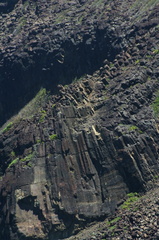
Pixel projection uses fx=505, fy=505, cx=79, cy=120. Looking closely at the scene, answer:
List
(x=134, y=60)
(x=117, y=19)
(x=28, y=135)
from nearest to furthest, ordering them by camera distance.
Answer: (x=28, y=135), (x=134, y=60), (x=117, y=19)

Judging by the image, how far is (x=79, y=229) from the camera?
7150 cm

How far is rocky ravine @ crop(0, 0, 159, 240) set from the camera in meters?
72.5

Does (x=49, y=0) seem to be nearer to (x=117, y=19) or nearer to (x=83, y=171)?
(x=117, y=19)

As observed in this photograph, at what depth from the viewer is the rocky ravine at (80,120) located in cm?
7250

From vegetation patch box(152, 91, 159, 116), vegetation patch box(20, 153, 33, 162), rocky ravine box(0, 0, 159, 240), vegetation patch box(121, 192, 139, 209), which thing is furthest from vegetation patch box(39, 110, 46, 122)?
vegetation patch box(121, 192, 139, 209)

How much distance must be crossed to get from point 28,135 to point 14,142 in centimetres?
358

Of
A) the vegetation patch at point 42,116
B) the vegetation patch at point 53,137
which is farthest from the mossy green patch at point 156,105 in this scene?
the vegetation patch at point 42,116

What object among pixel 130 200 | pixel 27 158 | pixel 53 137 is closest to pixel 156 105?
pixel 53 137

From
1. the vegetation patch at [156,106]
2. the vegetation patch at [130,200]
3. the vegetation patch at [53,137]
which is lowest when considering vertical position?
the vegetation patch at [130,200]

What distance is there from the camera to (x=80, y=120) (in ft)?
267

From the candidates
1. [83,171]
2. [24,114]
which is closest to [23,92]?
[24,114]

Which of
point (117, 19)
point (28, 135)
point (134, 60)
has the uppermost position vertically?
point (117, 19)

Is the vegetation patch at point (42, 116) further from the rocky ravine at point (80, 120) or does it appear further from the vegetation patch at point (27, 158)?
the vegetation patch at point (27, 158)

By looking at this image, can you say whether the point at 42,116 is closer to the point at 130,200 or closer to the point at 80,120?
the point at 80,120
